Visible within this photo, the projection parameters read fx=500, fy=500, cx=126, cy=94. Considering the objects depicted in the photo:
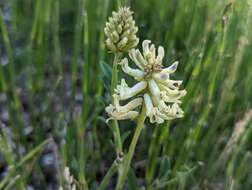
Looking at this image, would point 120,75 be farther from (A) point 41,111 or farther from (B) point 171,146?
(A) point 41,111

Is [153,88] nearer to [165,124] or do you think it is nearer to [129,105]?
[129,105]

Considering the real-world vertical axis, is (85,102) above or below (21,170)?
above

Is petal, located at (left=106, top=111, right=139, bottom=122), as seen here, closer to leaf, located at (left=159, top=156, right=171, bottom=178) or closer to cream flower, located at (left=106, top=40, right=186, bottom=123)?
cream flower, located at (left=106, top=40, right=186, bottom=123)

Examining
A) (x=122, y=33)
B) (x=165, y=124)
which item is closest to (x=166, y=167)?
(x=165, y=124)

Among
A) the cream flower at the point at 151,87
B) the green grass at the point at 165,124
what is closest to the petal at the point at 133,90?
the cream flower at the point at 151,87

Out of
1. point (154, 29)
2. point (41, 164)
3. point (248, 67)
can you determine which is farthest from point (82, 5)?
point (248, 67)

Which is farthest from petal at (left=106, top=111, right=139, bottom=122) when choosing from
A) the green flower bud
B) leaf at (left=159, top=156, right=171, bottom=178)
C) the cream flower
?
leaf at (left=159, top=156, right=171, bottom=178)
